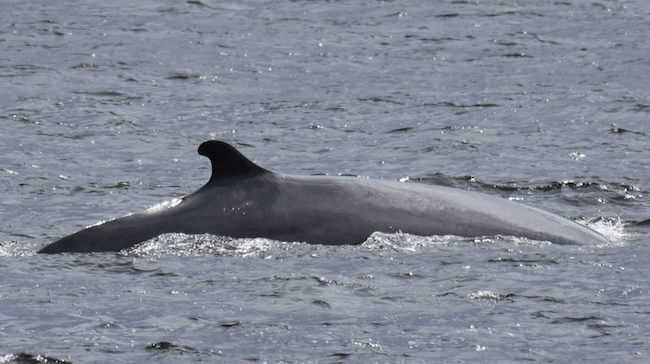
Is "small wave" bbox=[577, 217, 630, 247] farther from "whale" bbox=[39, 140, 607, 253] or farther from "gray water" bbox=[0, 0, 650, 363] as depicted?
"whale" bbox=[39, 140, 607, 253]

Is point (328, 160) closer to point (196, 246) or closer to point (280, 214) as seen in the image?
point (280, 214)

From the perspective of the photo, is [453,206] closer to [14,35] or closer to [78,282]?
[78,282]

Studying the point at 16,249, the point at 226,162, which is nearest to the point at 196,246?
the point at 226,162

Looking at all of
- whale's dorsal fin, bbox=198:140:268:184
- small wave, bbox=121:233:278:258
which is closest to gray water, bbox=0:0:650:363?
small wave, bbox=121:233:278:258

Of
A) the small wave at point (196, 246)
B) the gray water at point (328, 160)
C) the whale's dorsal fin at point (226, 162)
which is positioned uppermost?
the whale's dorsal fin at point (226, 162)

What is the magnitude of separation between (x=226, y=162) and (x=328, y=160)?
5.90 meters

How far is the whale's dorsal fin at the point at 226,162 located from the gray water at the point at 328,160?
0.55 meters

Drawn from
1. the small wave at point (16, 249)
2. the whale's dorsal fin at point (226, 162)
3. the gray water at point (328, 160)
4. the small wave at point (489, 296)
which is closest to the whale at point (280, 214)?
the whale's dorsal fin at point (226, 162)

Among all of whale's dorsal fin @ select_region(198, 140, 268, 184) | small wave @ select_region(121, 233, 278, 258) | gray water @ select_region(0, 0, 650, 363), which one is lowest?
gray water @ select_region(0, 0, 650, 363)

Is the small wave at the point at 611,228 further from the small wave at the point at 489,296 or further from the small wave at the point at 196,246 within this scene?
the small wave at the point at 196,246

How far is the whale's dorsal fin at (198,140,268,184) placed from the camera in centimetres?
1106

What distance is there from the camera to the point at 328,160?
17.0 meters

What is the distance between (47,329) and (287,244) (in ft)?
7.76

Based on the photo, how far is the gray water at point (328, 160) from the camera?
31.7 ft
